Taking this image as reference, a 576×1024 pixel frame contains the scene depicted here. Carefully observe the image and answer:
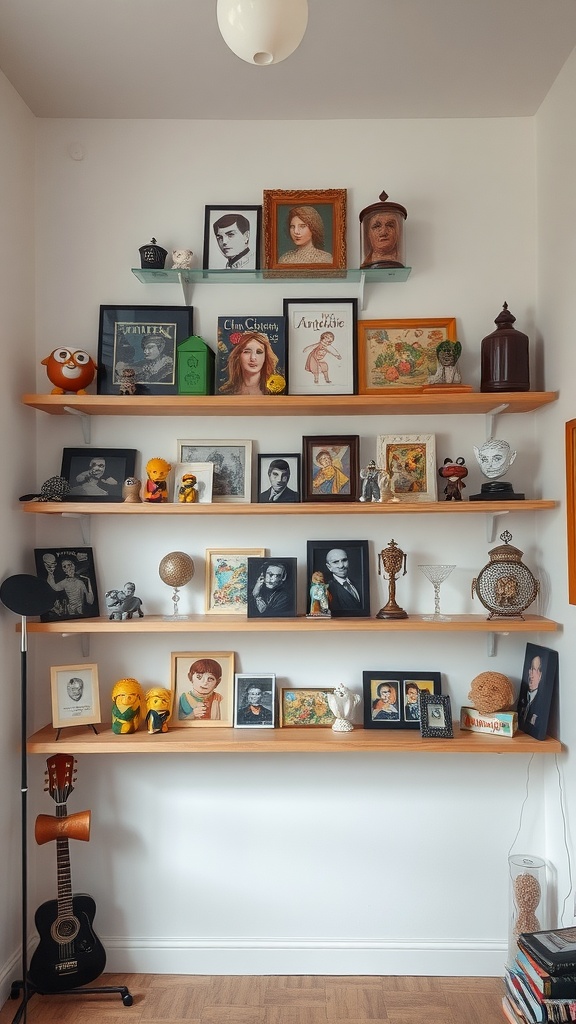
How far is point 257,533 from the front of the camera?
2.67 metres

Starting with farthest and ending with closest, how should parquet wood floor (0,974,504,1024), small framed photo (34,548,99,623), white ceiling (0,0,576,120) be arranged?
small framed photo (34,548,99,623), parquet wood floor (0,974,504,1024), white ceiling (0,0,576,120)

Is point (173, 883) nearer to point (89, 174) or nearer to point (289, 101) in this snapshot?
point (89, 174)

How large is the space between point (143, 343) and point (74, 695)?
1241mm

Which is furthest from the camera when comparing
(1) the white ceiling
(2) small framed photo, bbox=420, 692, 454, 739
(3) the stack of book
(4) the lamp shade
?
(2) small framed photo, bbox=420, 692, 454, 739

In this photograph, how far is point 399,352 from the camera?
2658mm

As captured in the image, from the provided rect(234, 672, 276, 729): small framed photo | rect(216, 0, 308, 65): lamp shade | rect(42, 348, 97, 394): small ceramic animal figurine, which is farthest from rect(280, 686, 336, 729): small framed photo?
rect(216, 0, 308, 65): lamp shade

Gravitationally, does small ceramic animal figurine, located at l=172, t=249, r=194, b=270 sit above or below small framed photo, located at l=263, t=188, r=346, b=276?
below

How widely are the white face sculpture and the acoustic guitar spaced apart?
5.63 feet

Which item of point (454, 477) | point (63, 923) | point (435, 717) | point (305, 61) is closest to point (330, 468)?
point (454, 477)

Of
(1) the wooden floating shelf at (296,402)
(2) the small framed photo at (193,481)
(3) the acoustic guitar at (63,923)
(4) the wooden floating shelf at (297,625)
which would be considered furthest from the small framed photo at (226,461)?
(3) the acoustic guitar at (63,923)

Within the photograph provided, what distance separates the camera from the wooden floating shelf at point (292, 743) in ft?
7.86

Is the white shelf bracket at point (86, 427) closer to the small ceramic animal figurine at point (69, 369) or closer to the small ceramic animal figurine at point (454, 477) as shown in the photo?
the small ceramic animal figurine at point (69, 369)

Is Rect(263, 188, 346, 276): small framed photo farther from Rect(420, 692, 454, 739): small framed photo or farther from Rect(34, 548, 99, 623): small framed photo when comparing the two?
Rect(420, 692, 454, 739): small framed photo

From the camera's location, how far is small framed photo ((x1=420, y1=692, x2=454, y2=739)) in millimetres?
2447
